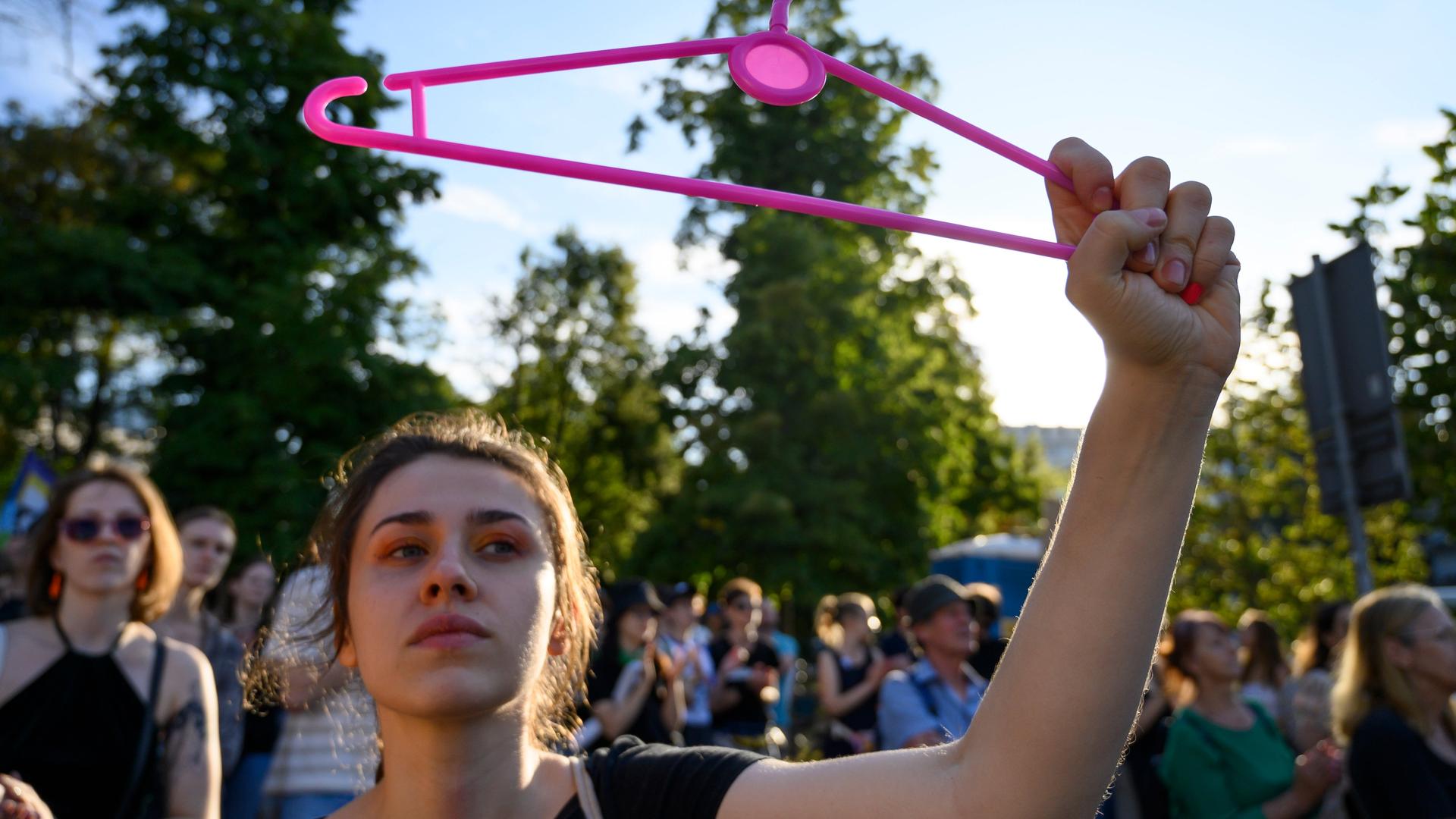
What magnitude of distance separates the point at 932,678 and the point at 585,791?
13.8 feet

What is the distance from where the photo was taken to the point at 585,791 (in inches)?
77.7

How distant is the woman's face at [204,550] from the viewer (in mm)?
5609

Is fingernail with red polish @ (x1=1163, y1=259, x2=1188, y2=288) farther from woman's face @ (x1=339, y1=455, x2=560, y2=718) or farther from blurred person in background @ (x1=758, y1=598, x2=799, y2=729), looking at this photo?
blurred person in background @ (x1=758, y1=598, x2=799, y2=729)

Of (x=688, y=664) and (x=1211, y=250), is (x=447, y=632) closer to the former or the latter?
(x=1211, y=250)

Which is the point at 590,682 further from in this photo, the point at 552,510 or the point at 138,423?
the point at 138,423

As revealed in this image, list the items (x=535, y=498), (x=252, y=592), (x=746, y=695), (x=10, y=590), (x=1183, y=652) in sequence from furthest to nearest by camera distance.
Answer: (x=746, y=695) < (x=252, y=592) < (x=10, y=590) < (x=1183, y=652) < (x=535, y=498)

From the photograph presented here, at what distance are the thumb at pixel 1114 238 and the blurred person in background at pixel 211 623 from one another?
394cm

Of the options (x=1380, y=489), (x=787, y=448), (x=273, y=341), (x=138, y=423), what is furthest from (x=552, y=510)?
(x=138, y=423)

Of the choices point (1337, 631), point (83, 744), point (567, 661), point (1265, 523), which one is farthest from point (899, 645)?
point (1265, 523)

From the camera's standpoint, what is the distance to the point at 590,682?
24.6 feet

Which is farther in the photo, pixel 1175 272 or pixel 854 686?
pixel 854 686

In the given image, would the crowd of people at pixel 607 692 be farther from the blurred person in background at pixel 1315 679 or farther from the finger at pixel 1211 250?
the finger at pixel 1211 250

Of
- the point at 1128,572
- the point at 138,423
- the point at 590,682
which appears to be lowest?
the point at 590,682

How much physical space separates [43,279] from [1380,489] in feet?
71.6
